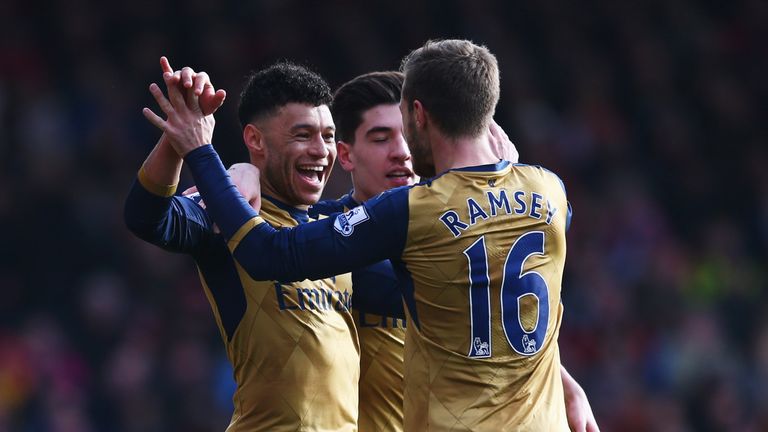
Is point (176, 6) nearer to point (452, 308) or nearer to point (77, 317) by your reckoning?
point (77, 317)

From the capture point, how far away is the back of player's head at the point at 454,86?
409 centimetres

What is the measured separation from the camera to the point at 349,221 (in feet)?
13.1

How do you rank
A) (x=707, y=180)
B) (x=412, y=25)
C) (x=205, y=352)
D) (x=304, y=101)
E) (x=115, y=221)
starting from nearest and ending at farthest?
(x=304, y=101) → (x=205, y=352) → (x=115, y=221) → (x=707, y=180) → (x=412, y=25)

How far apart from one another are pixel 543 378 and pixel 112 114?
975 cm

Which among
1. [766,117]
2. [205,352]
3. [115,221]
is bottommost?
[205,352]

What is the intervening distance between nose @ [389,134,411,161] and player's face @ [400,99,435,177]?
1.13 meters

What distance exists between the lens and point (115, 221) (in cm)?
1254

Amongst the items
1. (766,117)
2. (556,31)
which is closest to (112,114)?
(556,31)

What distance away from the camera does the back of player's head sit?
4086 millimetres

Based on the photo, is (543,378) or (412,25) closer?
(543,378)

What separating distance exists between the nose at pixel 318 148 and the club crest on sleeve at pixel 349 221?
0.84m

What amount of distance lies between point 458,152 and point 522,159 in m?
9.14

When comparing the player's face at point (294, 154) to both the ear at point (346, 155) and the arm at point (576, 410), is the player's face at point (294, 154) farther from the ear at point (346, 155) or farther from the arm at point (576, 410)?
the arm at point (576, 410)

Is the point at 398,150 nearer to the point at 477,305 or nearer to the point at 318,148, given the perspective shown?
the point at 318,148
